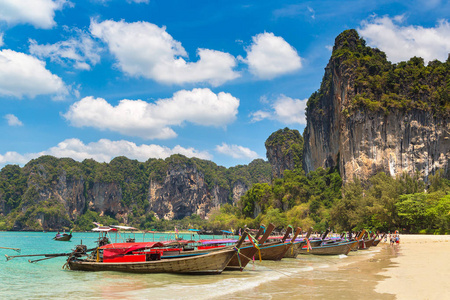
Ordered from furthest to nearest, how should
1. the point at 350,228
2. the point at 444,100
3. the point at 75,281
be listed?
the point at 444,100 → the point at 350,228 → the point at 75,281

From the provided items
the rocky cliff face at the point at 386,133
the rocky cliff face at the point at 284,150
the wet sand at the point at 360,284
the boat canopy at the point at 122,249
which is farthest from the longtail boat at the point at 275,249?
the rocky cliff face at the point at 284,150

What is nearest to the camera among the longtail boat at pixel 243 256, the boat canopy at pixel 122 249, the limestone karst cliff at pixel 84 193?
the longtail boat at pixel 243 256

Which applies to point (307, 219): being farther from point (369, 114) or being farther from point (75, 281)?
point (75, 281)

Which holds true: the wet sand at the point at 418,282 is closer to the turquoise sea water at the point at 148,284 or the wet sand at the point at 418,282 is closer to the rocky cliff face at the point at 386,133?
the turquoise sea water at the point at 148,284

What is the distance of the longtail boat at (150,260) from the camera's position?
17.1 meters

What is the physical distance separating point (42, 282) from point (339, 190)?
62013mm

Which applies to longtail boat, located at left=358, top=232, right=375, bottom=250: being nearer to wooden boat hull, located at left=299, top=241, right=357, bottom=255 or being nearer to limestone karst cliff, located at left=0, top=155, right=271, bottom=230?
wooden boat hull, located at left=299, top=241, right=357, bottom=255

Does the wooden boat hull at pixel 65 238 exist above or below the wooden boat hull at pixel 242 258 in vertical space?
below

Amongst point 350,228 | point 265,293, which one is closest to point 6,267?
point 265,293

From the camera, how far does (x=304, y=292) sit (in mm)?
12492

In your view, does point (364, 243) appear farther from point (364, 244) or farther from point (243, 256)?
point (243, 256)

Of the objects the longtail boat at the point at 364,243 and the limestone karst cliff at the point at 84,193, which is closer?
the longtail boat at the point at 364,243

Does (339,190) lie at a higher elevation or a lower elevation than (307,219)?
higher

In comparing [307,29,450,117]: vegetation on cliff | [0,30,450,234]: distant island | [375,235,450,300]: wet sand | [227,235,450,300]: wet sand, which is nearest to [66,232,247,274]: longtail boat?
[227,235,450,300]: wet sand
